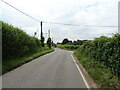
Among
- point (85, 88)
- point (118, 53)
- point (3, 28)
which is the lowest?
point (85, 88)

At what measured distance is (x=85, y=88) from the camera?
6.67 meters

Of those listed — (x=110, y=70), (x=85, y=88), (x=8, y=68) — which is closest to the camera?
(x=85, y=88)

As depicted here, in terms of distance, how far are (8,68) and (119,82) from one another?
7.57m

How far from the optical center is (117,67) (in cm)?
788

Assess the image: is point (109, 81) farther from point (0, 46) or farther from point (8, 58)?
point (8, 58)

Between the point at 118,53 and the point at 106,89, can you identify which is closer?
the point at 106,89

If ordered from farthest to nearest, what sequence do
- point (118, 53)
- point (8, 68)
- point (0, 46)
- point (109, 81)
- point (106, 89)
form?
1. point (0, 46)
2. point (8, 68)
3. point (118, 53)
4. point (109, 81)
5. point (106, 89)

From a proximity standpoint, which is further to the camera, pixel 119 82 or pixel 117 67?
pixel 117 67

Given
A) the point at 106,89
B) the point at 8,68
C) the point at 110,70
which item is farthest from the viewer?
the point at 8,68

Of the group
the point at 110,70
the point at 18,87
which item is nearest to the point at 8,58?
the point at 18,87

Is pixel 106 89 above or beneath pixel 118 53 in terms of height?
beneath

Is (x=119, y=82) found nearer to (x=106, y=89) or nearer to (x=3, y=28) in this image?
(x=106, y=89)

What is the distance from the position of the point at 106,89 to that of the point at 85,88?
2.89ft

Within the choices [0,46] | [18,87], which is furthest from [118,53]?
[0,46]
